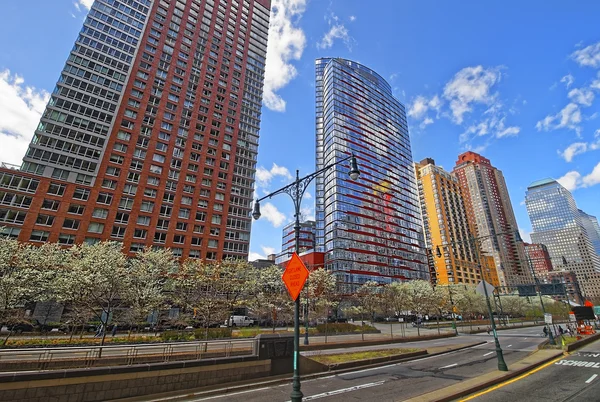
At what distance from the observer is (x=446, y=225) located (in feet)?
449

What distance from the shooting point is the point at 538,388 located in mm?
11359

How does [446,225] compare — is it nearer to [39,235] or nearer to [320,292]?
[320,292]

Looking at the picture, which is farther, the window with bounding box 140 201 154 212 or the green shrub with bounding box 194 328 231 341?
the window with bounding box 140 201 154 212

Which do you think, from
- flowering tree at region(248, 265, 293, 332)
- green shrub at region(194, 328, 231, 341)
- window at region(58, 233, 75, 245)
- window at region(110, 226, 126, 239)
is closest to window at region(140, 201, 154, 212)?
window at region(110, 226, 126, 239)

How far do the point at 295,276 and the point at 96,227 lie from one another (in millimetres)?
60512

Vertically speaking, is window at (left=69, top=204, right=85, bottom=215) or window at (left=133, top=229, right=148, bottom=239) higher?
window at (left=69, top=204, right=85, bottom=215)

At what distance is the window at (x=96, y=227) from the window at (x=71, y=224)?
2.13 m

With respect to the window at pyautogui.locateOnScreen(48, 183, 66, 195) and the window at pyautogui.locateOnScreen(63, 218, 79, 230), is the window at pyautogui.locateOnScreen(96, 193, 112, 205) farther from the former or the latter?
the window at pyautogui.locateOnScreen(48, 183, 66, 195)

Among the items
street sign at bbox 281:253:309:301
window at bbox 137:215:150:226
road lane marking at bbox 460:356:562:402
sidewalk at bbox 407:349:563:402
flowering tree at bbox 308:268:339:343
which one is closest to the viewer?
street sign at bbox 281:253:309:301

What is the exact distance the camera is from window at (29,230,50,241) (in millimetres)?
48844

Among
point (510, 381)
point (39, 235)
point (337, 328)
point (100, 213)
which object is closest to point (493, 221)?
point (337, 328)

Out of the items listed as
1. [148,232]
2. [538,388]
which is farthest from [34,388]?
[148,232]

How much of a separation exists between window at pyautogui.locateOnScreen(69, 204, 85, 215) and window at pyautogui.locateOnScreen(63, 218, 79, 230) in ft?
5.17

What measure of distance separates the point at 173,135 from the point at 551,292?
81324 mm
